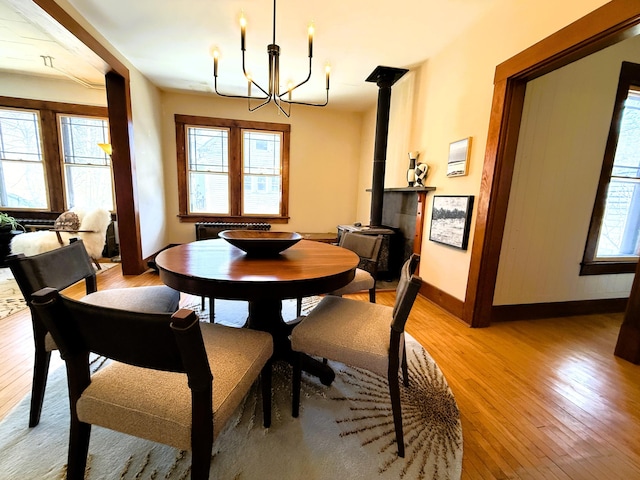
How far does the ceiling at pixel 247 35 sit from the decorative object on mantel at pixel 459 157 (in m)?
1.01

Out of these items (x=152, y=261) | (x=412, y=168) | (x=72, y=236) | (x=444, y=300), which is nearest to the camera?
(x=152, y=261)

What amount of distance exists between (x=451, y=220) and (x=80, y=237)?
14.2 feet

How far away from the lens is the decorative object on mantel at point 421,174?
2.92 m

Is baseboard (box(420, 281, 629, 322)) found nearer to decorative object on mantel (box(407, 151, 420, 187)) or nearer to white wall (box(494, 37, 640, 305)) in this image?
white wall (box(494, 37, 640, 305))

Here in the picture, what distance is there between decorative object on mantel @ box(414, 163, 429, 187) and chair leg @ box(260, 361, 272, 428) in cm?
254

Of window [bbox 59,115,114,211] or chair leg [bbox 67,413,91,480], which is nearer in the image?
chair leg [bbox 67,413,91,480]

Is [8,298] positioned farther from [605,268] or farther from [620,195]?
[620,195]

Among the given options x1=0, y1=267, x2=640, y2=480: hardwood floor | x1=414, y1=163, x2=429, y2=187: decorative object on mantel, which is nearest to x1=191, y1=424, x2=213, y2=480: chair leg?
x1=0, y1=267, x2=640, y2=480: hardwood floor

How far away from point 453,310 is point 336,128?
11.9 ft

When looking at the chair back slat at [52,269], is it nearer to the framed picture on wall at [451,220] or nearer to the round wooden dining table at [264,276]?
the round wooden dining table at [264,276]

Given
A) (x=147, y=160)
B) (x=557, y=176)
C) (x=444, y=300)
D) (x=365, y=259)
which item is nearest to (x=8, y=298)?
(x=147, y=160)

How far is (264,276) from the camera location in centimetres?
117

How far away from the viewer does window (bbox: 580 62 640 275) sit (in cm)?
238

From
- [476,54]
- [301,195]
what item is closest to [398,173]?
[476,54]
